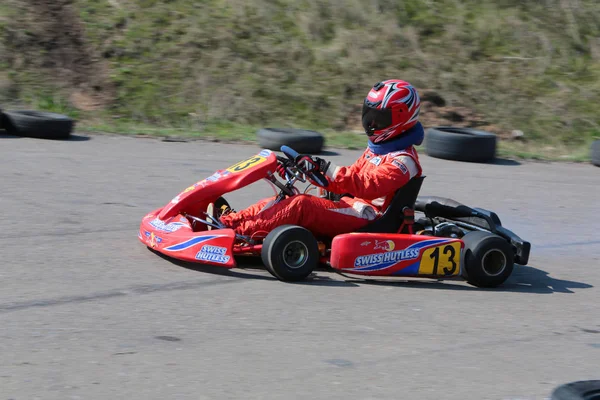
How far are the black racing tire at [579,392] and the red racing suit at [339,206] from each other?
2.17m

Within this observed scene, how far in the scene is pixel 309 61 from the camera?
570 inches

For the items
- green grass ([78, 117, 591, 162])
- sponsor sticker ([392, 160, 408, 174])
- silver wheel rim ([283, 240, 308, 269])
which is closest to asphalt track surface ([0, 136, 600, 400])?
silver wheel rim ([283, 240, 308, 269])

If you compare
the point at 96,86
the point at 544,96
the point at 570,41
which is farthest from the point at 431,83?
the point at 96,86

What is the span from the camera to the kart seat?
541 centimetres

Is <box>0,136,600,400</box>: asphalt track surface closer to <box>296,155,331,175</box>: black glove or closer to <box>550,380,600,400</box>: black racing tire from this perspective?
<box>550,380,600,400</box>: black racing tire

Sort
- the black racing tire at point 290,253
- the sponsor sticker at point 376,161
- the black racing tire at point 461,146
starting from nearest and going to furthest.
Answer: the black racing tire at point 290,253
the sponsor sticker at point 376,161
the black racing tire at point 461,146

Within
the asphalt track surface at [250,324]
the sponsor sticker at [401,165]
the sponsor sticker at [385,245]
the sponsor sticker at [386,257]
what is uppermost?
the sponsor sticker at [401,165]

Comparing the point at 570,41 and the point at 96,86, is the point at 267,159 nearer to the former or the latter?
the point at 96,86

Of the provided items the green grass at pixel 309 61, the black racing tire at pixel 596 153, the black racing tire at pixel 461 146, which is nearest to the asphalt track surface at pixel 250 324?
the black racing tire at pixel 461 146

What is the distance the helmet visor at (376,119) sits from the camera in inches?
216

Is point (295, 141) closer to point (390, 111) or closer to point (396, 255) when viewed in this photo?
point (390, 111)

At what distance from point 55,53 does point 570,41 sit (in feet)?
30.6

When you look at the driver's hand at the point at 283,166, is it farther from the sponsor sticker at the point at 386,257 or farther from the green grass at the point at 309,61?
the green grass at the point at 309,61

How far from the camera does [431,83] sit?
14156 mm
